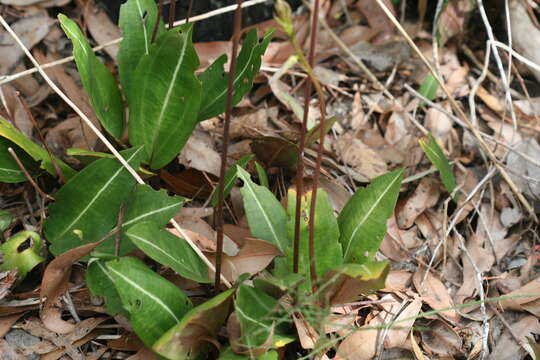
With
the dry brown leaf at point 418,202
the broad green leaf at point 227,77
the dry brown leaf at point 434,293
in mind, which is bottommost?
the dry brown leaf at point 434,293

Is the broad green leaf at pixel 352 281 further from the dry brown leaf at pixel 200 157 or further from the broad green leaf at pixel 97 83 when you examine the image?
the broad green leaf at pixel 97 83

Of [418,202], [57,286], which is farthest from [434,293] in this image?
[57,286]

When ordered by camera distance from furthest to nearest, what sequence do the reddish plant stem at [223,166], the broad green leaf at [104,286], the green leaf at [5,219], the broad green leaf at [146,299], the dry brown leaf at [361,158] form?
the dry brown leaf at [361,158] < the green leaf at [5,219] < the broad green leaf at [104,286] < the broad green leaf at [146,299] < the reddish plant stem at [223,166]

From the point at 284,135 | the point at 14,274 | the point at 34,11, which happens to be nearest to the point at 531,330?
the point at 284,135

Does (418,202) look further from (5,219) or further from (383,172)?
(5,219)

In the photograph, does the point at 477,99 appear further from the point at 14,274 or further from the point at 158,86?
the point at 14,274

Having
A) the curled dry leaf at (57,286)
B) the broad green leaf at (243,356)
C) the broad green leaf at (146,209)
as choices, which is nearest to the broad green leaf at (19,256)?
the curled dry leaf at (57,286)

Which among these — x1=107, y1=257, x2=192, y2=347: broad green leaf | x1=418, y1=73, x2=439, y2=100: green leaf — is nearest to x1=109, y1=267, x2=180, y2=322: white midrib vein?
x1=107, y1=257, x2=192, y2=347: broad green leaf

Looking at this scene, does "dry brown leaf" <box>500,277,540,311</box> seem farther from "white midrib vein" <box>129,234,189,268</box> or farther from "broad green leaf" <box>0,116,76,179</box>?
"broad green leaf" <box>0,116,76,179</box>
